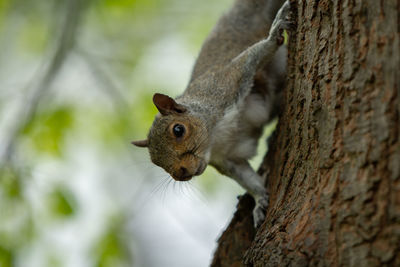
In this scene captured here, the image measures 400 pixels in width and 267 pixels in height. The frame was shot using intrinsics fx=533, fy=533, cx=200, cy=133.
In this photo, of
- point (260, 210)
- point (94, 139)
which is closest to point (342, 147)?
point (260, 210)

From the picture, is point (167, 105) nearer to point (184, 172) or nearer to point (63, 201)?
point (184, 172)

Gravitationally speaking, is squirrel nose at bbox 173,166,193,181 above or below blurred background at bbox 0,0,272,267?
below

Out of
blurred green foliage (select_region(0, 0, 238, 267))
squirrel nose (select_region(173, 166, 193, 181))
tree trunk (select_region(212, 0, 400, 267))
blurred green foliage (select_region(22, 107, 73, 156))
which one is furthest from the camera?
blurred green foliage (select_region(22, 107, 73, 156))

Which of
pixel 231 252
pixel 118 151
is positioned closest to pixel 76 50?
pixel 118 151

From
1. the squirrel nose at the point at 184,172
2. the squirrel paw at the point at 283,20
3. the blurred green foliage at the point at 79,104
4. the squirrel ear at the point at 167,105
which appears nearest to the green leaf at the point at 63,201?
the blurred green foliage at the point at 79,104

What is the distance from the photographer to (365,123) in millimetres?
1927

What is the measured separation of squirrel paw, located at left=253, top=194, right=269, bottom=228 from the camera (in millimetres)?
3070

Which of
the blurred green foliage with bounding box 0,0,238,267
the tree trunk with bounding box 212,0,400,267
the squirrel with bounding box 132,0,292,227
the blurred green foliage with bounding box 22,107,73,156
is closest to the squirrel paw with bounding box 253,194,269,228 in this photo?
the squirrel with bounding box 132,0,292,227

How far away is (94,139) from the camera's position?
7176mm

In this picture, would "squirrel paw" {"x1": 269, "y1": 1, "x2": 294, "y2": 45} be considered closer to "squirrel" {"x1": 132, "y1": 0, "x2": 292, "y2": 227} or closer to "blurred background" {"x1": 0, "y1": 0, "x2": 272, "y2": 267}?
"squirrel" {"x1": 132, "y1": 0, "x2": 292, "y2": 227}

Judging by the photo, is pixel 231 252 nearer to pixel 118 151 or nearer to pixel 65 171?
pixel 65 171

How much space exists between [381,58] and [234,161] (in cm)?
184

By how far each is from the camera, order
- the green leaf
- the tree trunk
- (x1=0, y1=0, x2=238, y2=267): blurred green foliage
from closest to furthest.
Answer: the tree trunk < (x1=0, y1=0, x2=238, y2=267): blurred green foliage < the green leaf

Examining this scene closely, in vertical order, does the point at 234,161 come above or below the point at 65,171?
below
